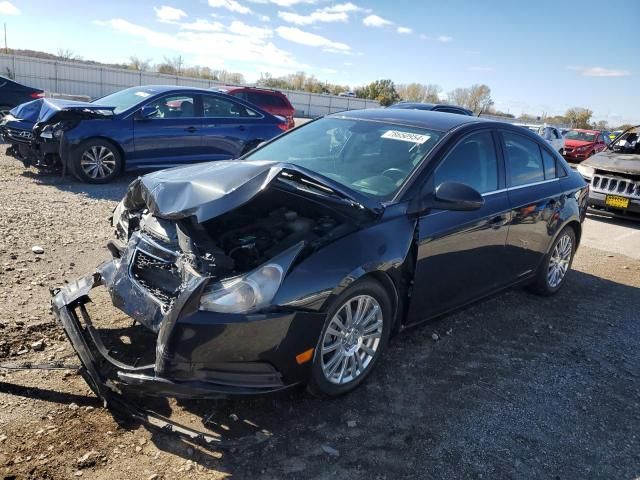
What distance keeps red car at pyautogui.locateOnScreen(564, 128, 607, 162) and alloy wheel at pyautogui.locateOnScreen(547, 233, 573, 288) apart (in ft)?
61.2

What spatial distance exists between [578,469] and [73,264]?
4451 mm

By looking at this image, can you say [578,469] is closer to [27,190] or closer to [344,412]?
[344,412]

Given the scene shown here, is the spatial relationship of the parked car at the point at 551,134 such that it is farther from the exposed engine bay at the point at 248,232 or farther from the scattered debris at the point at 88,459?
the scattered debris at the point at 88,459

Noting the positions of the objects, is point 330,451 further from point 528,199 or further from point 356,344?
point 528,199

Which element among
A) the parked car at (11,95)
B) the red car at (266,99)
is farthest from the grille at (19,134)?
the red car at (266,99)

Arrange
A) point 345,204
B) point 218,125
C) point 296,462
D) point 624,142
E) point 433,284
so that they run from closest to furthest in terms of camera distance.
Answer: point 296,462 → point 345,204 → point 433,284 → point 218,125 → point 624,142

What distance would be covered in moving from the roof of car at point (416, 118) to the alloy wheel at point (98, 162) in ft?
16.9

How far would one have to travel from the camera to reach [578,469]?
2869mm

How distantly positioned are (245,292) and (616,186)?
9326 millimetres

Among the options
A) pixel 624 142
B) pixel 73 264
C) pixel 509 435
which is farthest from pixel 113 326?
pixel 624 142

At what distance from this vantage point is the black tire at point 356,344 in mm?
2980

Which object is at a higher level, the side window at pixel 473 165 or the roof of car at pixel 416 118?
the roof of car at pixel 416 118

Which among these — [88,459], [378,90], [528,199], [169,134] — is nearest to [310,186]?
[88,459]

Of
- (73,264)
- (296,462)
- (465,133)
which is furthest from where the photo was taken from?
(73,264)
